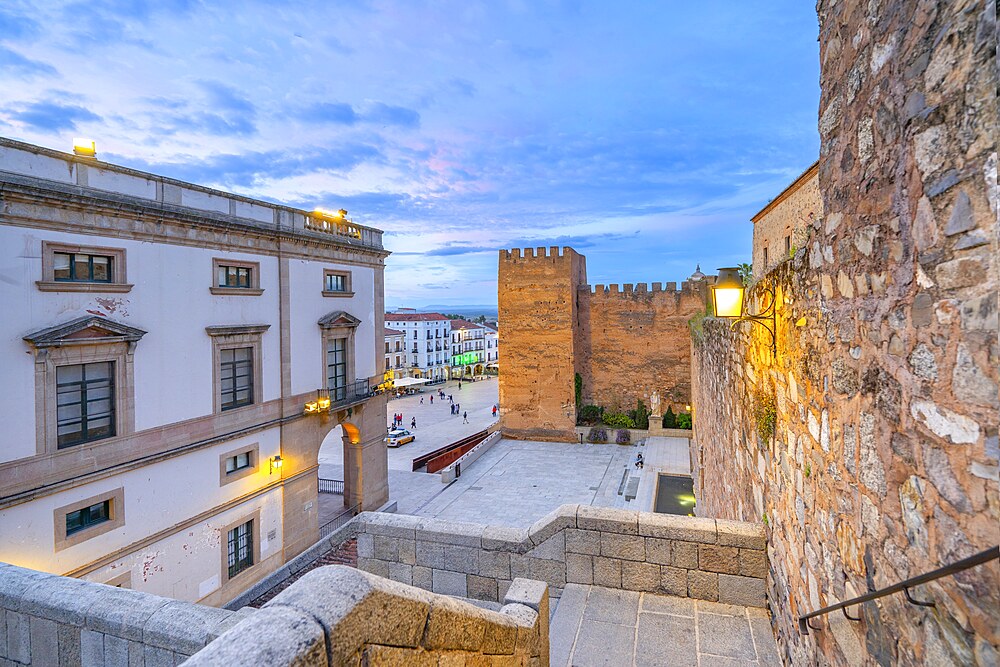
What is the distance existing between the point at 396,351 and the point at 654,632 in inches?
2271

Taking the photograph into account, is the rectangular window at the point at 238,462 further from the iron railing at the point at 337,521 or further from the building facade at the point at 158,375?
the iron railing at the point at 337,521

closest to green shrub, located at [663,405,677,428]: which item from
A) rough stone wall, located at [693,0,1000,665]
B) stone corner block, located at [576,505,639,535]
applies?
stone corner block, located at [576,505,639,535]

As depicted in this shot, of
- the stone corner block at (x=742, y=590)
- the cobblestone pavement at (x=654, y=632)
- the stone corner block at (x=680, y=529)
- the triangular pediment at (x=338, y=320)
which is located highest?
the triangular pediment at (x=338, y=320)

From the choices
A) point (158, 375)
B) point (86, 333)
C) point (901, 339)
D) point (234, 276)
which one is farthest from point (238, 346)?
point (901, 339)

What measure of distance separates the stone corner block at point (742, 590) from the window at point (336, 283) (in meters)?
13.1

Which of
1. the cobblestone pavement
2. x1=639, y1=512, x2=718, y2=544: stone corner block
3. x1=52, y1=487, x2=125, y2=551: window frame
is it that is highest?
x1=639, y1=512, x2=718, y2=544: stone corner block

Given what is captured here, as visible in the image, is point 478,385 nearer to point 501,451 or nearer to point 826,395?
point 501,451

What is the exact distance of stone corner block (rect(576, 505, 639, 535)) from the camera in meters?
5.14

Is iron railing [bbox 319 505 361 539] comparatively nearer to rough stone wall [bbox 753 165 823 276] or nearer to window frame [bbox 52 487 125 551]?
window frame [bbox 52 487 125 551]

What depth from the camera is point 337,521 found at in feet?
51.3

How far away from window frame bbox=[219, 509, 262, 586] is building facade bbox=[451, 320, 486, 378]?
5716cm

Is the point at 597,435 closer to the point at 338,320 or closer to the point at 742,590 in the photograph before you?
the point at 338,320

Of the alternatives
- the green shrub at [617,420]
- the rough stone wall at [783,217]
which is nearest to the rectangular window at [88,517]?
the rough stone wall at [783,217]

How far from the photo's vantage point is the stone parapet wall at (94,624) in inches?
114
